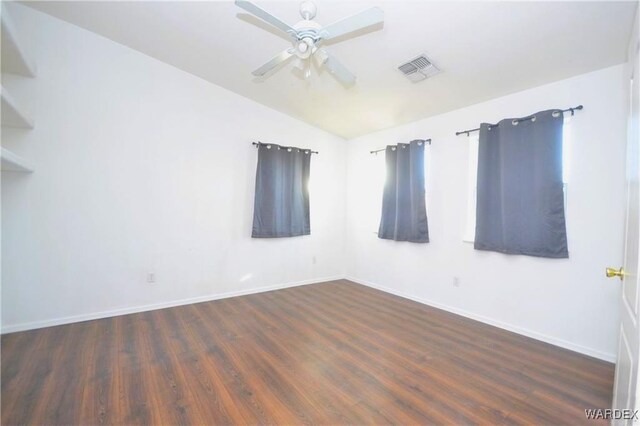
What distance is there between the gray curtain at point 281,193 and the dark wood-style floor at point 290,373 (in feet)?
4.81

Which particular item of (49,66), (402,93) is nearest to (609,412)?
(402,93)

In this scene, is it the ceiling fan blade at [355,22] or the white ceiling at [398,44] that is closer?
the ceiling fan blade at [355,22]

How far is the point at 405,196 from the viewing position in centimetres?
400

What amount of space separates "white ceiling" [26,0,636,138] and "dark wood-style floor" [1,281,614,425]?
256cm

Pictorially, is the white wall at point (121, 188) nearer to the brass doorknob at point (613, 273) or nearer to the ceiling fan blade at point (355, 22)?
the ceiling fan blade at point (355, 22)

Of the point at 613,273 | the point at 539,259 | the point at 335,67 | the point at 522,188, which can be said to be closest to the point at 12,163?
the point at 335,67

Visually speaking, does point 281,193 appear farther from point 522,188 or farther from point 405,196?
point 522,188

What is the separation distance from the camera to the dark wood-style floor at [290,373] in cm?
171

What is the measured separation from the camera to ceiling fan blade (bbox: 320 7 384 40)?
1.66 metres

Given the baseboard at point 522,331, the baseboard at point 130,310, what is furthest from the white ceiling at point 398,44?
the baseboard at point 130,310

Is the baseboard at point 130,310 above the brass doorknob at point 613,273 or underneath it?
underneath

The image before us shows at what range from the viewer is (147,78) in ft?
11.1

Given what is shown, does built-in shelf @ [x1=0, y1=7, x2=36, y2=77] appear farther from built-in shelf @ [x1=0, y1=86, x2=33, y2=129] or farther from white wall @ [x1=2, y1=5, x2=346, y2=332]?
built-in shelf @ [x1=0, y1=86, x2=33, y2=129]

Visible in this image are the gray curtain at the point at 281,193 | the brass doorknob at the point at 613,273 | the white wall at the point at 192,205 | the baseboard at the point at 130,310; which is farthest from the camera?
the gray curtain at the point at 281,193
